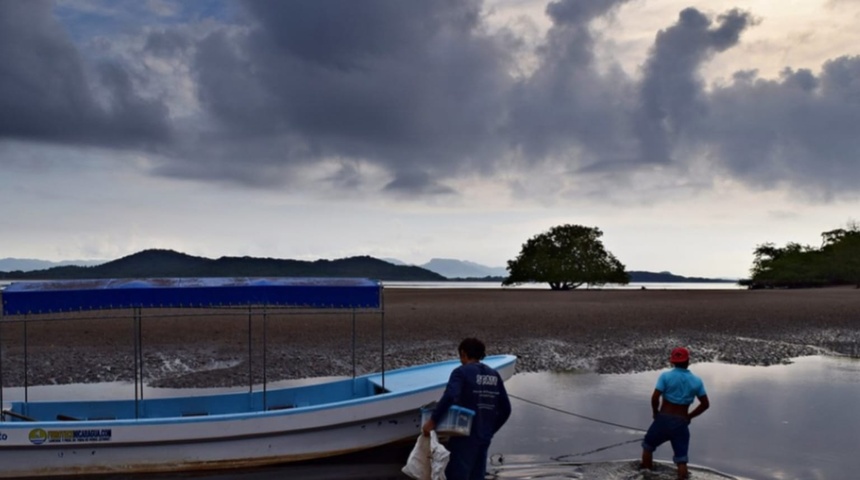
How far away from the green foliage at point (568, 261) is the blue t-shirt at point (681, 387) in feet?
221

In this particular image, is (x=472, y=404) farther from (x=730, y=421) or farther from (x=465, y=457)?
(x=730, y=421)

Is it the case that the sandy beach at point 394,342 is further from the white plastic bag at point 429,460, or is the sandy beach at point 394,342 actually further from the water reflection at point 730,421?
the white plastic bag at point 429,460

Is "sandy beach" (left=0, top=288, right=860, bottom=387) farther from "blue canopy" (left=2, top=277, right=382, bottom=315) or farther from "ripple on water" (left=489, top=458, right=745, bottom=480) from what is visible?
"ripple on water" (left=489, top=458, right=745, bottom=480)

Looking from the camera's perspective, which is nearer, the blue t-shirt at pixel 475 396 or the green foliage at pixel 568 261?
the blue t-shirt at pixel 475 396

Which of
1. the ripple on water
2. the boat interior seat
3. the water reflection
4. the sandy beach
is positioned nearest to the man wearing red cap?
the ripple on water

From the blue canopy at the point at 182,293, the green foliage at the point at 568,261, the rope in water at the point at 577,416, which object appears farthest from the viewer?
the green foliage at the point at 568,261

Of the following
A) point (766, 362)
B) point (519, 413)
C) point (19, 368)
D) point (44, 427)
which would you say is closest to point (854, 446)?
point (519, 413)

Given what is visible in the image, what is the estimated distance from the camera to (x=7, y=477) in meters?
10.7

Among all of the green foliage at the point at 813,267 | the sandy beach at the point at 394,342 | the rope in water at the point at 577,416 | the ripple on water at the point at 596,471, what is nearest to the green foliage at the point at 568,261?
the green foliage at the point at 813,267

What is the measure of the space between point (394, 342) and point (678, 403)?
16936 mm

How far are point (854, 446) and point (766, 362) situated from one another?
1063 centimetres

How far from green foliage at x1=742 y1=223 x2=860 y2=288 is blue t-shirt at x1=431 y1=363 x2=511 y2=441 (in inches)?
3264

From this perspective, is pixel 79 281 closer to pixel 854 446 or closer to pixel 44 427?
pixel 44 427

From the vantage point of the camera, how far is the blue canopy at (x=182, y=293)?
449 inches
